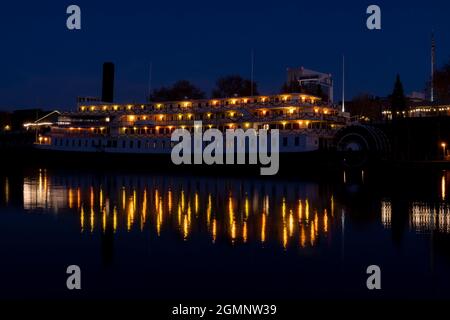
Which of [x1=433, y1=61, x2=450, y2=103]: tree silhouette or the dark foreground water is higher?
[x1=433, y1=61, x2=450, y2=103]: tree silhouette

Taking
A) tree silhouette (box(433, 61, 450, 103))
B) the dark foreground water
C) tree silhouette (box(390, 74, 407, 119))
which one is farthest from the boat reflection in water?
tree silhouette (box(390, 74, 407, 119))

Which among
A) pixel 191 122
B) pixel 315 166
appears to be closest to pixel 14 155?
pixel 191 122

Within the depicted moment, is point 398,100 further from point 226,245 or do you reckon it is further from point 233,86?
point 226,245

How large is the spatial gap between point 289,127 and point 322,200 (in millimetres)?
27577

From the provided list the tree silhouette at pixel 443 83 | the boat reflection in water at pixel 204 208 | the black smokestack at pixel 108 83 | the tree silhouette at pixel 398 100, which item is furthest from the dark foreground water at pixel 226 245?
the tree silhouette at pixel 398 100

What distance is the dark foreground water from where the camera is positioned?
1152cm

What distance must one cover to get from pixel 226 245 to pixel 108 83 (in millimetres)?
65137

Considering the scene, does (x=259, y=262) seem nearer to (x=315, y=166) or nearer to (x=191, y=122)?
(x=315, y=166)

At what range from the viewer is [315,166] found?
47.7 meters

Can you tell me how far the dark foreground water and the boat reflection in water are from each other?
7cm

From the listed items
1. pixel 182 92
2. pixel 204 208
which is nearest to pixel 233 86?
pixel 182 92

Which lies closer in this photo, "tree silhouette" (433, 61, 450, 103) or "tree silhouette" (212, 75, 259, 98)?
"tree silhouette" (433, 61, 450, 103)

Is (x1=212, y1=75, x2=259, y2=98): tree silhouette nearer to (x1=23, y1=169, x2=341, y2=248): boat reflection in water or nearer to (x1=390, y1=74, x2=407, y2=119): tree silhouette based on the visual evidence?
(x1=390, y1=74, x2=407, y2=119): tree silhouette
